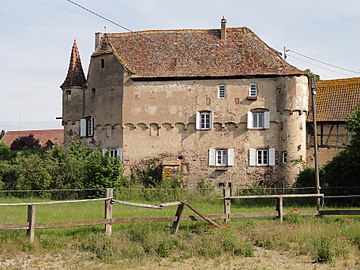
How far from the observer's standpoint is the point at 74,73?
1737 inches

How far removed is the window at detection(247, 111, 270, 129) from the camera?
39500 millimetres

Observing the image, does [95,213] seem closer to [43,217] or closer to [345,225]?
[43,217]

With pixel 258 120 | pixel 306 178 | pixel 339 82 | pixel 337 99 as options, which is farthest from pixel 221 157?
pixel 339 82

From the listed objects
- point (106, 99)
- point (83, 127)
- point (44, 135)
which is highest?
point (44, 135)

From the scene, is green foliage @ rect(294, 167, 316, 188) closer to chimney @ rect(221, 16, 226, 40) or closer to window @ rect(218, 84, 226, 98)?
window @ rect(218, 84, 226, 98)

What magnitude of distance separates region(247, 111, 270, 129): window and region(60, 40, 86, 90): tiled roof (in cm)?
1308

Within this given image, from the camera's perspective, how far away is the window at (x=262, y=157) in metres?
39.3

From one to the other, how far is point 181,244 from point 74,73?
29038 mm

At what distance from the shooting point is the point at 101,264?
1596cm

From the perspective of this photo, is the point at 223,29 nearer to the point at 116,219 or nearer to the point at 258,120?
the point at 258,120

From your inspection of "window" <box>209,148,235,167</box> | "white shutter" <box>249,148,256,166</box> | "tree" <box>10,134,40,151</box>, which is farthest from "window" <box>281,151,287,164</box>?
"tree" <box>10,134,40,151</box>

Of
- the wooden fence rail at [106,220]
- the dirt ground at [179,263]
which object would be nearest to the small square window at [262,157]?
the wooden fence rail at [106,220]

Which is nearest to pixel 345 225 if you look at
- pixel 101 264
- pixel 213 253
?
pixel 213 253

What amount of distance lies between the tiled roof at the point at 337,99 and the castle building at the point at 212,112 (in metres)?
2.82
